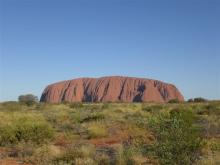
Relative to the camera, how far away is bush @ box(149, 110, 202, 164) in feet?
31.0

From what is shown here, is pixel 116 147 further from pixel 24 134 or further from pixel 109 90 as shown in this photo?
pixel 109 90

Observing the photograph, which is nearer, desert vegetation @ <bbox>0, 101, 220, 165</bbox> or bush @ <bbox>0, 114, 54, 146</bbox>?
desert vegetation @ <bbox>0, 101, 220, 165</bbox>

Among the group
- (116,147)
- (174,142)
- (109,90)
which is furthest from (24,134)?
(109,90)

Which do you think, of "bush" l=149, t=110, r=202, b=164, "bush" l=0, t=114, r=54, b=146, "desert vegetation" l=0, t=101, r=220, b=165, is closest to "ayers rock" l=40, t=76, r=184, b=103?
"desert vegetation" l=0, t=101, r=220, b=165

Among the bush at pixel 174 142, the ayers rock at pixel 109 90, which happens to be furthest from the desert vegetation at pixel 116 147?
the ayers rock at pixel 109 90

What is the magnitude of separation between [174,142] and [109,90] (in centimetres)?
12216

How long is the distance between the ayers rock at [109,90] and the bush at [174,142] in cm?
11359

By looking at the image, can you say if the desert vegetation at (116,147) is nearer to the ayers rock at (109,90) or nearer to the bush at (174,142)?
the bush at (174,142)

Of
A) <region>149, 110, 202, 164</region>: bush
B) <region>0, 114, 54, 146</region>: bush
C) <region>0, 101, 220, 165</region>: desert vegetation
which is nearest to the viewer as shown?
<region>149, 110, 202, 164</region>: bush

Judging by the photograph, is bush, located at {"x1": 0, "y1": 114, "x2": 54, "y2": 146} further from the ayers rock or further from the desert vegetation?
the ayers rock

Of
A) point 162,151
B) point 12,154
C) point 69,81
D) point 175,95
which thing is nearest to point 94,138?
point 12,154

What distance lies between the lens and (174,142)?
31.1 ft

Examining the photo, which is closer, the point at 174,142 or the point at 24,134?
the point at 174,142

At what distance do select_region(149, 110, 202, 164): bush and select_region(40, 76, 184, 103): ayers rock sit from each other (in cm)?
11359
